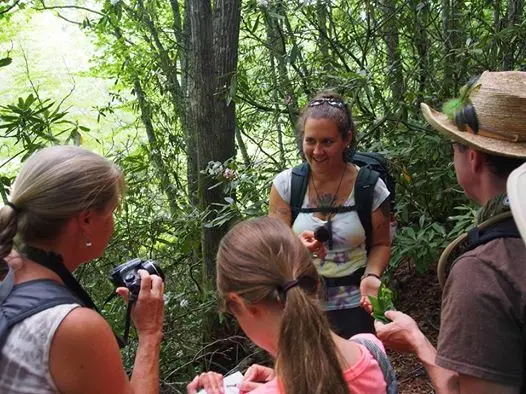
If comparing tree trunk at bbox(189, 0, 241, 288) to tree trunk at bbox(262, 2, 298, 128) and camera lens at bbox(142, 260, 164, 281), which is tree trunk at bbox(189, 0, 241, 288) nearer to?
tree trunk at bbox(262, 2, 298, 128)

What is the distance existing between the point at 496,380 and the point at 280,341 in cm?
55

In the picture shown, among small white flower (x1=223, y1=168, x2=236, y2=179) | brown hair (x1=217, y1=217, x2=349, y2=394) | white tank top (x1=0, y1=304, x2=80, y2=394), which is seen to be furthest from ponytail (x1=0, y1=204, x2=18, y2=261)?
small white flower (x1=223, y1=168, x2=236, y2=179)

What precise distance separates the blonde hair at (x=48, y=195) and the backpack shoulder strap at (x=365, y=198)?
1448 millimetres

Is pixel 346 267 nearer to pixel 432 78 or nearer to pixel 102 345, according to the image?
pixel 102 345

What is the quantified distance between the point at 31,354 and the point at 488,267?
1236 millimetres

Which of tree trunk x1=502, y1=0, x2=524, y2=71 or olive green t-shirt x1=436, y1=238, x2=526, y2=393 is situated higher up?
tree trunk x1=502, y1=0, x2=524, y2=71

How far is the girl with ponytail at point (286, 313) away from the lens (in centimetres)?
135

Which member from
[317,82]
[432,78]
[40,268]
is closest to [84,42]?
[317,82]

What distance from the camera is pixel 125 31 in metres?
8.82

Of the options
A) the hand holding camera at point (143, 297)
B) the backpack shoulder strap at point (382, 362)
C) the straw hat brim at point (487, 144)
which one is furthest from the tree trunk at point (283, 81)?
the backpack shoulder strap at point (382, 362)

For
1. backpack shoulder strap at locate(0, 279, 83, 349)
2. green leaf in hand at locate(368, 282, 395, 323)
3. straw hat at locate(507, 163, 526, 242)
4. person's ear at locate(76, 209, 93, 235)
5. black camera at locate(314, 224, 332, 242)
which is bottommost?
green leaf in hand at locate(368, 282, 395, 323)

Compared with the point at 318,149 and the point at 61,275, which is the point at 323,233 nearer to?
the point at 318,149

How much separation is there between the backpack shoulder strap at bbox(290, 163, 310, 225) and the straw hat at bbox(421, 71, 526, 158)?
1192mm

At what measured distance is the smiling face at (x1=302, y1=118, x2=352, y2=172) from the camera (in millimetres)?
2832
